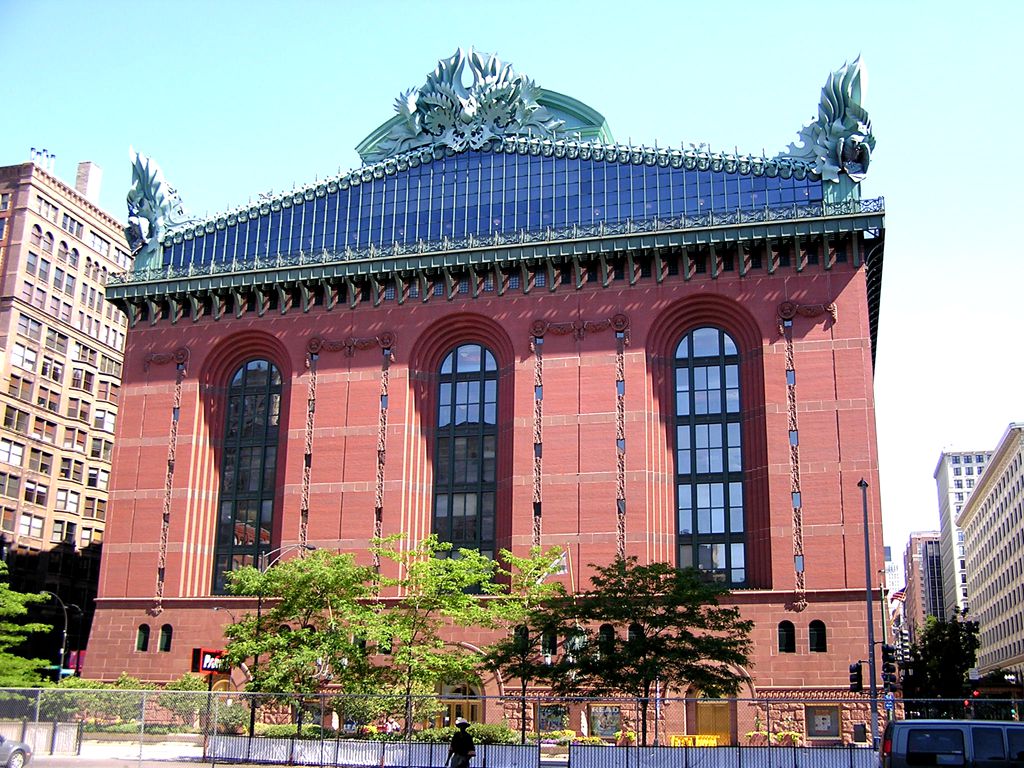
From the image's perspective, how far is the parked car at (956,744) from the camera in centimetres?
2684

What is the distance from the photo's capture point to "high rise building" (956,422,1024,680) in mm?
122875

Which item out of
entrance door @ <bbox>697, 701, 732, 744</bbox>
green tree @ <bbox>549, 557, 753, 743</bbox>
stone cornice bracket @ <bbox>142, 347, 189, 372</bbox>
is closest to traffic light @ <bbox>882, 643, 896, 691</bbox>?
green tree @ <bbox>549, 557, 753, 743</bbox>

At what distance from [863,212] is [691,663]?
28.5 m

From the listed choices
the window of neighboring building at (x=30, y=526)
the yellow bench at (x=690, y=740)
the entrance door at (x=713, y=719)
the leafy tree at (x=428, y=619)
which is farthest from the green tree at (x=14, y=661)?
the entrance door at (x=713, y=719)

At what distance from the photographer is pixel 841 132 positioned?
65438mm

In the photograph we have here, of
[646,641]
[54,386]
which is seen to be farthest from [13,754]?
[54,386]

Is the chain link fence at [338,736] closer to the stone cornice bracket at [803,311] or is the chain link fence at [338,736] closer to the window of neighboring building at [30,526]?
the stone cornice bracket at [803,311]

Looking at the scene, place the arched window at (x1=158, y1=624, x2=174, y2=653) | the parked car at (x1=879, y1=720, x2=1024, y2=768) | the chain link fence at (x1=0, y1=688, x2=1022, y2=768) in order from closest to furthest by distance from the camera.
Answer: the parked car at (x1=879, y1=720, x2=1024, y2=768) < the chain link fence at (x1=0, y1=688, x2=1022, y2=768) < the arched window at (x1=158, y1=624, x2=174, y2=653)

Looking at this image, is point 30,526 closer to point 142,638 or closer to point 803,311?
point 142,638

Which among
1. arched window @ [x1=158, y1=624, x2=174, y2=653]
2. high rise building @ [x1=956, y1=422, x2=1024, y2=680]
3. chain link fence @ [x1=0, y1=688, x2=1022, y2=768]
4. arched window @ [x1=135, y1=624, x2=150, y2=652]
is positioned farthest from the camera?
high rise building @ [x1=956, y1=422, x2=1024, y2=680]

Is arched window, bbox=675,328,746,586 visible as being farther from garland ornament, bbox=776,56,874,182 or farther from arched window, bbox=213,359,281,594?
arched window, bbox=213,359,281,594

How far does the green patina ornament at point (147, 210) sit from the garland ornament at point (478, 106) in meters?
17.9

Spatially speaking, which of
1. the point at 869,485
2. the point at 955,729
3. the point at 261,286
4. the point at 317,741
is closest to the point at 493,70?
the point at 261,286

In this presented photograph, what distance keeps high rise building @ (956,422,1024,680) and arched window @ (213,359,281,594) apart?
84785mm
